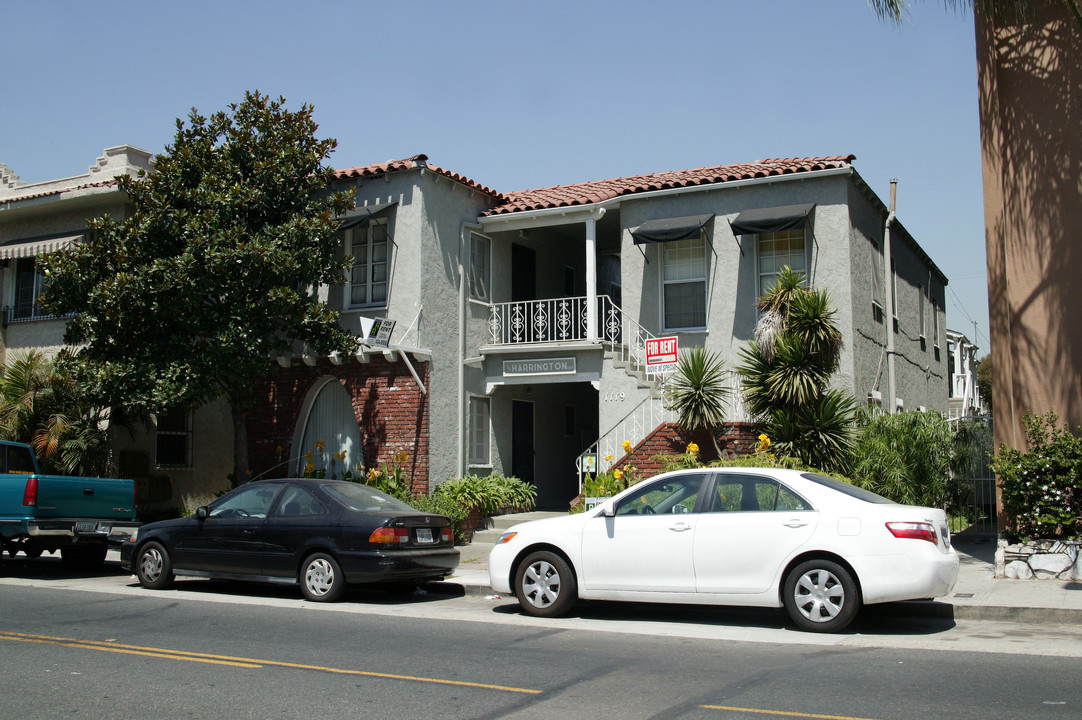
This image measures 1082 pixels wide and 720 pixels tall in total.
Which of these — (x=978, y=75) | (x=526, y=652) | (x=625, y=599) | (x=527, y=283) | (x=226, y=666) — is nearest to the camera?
(x=226, y=666)

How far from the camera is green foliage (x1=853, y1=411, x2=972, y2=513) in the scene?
14.3m

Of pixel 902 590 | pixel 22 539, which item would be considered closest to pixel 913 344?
pixel 902 590

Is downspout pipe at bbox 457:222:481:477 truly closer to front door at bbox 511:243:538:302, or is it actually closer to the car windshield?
front door at bbox 511:243:538:302

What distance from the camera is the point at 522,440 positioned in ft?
64.9

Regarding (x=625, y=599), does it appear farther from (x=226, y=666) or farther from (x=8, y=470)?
(x=8, y=470)

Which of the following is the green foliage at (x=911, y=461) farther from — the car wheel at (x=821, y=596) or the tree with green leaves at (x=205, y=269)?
the tree with green leaves at (x=205, y=269)

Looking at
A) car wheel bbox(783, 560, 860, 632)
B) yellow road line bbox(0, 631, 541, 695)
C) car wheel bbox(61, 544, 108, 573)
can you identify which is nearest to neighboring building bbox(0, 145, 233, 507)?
car wheel bbox(61, 544, 108, 573)

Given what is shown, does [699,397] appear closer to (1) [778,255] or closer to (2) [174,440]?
(1) [778,255]

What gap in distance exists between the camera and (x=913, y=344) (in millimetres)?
20906

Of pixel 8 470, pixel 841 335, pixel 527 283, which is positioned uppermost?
pixel 527 283

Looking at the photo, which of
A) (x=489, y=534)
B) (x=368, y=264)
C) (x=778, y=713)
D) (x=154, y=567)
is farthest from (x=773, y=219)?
(x=778, y=713)

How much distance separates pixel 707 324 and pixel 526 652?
1047 centimetres

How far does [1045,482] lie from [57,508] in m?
12.5

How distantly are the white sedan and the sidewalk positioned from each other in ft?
2.36
